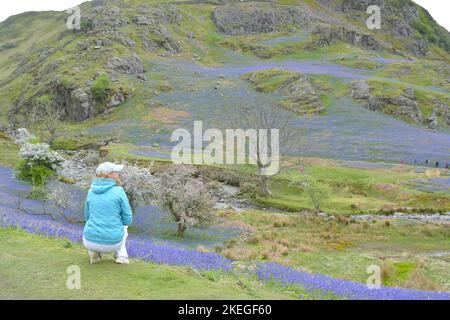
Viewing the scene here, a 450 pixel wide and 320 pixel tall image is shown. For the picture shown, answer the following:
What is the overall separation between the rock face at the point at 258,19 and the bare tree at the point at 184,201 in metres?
149

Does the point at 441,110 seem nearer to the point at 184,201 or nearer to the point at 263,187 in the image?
the point at 263,187

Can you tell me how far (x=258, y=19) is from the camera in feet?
588

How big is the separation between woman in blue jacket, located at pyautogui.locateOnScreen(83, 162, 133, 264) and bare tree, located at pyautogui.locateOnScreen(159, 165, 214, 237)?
20768mm

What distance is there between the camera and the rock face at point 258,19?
178m

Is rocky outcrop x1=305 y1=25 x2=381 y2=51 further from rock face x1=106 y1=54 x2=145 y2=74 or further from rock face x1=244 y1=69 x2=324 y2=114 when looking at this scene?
rock face x1=106 y1=54 x2=145 y2=74

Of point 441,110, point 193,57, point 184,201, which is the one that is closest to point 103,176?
point 184,201

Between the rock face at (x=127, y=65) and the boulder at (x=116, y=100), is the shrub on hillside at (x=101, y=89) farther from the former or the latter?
the rock face at (x=127, y=65)

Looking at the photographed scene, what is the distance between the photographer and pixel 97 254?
13266 mm

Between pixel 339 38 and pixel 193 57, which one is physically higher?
pixel 339 38

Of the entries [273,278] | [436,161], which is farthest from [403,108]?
[273,278]

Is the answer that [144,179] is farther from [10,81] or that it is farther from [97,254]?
[10,81]

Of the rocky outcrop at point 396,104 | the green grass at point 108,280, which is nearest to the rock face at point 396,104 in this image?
the rocky outcrop at point 396,104

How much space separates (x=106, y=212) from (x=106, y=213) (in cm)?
3
